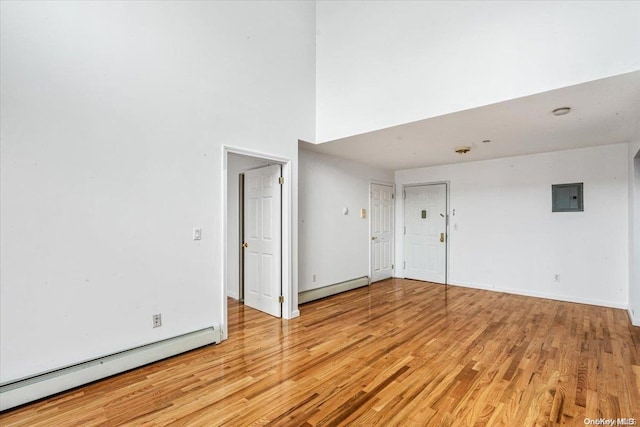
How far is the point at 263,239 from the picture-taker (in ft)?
14.1

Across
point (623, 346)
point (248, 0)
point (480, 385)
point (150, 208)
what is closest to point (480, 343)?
point (480, 385)

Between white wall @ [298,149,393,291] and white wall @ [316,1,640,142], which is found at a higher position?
white wall @ [316,1,640,142]

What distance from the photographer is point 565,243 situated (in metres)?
4.79

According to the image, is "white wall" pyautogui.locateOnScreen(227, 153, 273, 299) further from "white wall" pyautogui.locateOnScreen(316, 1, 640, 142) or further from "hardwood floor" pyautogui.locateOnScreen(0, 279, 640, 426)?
"white wall" pyautogui.locateOnScreen(316, 1, 640, 142)

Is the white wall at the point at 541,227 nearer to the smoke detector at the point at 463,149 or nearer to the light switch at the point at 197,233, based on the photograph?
the smoke detector at the point at 463,149

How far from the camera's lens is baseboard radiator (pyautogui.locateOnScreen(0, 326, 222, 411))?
2121mm

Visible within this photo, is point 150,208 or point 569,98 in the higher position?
point 569,98

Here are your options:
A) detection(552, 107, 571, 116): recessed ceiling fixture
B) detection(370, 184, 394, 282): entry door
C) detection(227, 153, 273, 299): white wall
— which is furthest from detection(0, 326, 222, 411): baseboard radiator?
detection(552, 107, 571, 116): recessed ceiling fixture

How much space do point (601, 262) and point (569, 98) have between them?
3.09 metres

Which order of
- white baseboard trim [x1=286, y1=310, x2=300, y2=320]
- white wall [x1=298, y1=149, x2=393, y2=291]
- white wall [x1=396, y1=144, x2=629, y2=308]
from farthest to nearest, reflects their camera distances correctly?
white wall [x1=298, y1=149, x2=393, y2=291], white wall [x1=396, y1=144, x2=629, y2=308], white baseboard trim [x1=286, y1=310, x2=300, y2=320]

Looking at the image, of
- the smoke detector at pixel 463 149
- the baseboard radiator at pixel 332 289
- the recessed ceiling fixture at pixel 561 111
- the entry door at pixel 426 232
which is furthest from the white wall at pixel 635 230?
the baseboard radiator at pixel 332 289

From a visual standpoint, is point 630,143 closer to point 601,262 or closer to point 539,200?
point 539,200

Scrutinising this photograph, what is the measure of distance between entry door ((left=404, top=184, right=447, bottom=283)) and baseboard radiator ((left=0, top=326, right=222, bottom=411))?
177 inches

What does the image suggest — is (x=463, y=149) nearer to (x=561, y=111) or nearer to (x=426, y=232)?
(x=561, y=111)
